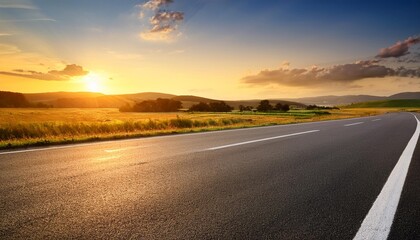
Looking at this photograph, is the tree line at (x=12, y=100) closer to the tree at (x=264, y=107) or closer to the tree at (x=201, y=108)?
the tree at (x=201, y=108)

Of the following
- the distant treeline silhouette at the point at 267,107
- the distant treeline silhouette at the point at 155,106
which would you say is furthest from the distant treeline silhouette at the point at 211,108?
the distant treeline silhouette at the point at 267,107

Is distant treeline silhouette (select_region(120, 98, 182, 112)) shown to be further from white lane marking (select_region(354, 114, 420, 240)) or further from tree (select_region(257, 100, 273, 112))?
white lane marking (select_region(354, 114, 420, 240))

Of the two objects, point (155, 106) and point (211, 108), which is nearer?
point (211, 108)

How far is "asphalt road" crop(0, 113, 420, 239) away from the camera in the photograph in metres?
2.79

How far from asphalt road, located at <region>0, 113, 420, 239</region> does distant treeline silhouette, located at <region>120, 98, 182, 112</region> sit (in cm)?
8552

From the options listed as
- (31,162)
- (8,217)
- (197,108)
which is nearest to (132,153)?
(31,162)

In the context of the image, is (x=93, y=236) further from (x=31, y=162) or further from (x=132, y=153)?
(x=132, y=153)

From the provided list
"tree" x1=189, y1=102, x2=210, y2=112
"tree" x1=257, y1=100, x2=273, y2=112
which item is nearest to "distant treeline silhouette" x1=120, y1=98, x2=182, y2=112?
"tree" x1=189, y1=102, x2=210, y2=112

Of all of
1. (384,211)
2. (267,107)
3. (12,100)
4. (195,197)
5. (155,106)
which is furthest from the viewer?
(155,106)

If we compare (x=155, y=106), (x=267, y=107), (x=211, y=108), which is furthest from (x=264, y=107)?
(x=155, y=106)

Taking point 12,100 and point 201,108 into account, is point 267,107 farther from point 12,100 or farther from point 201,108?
point 12,100

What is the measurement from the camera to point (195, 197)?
379 cm

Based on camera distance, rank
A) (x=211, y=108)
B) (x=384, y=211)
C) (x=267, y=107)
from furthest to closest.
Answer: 1. (x=211, y=108)
2. (x=267, y=107)
3. (x=384, y=211)

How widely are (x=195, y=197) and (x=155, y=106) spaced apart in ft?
297
